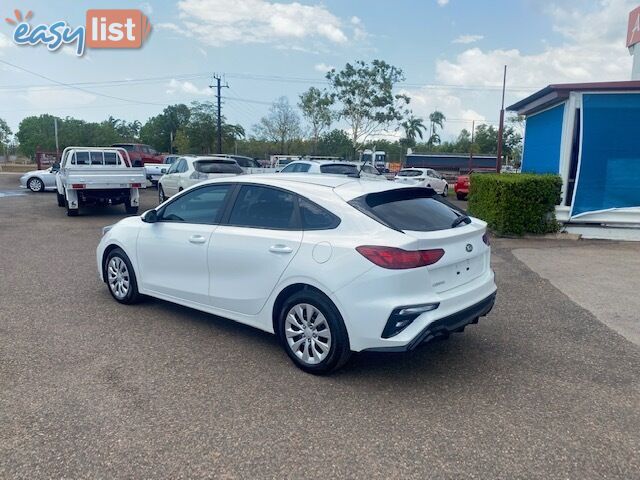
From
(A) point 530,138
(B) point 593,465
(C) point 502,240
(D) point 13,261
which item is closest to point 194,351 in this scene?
(B) point 593,465

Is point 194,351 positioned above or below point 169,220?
below

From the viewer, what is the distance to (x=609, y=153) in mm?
10820

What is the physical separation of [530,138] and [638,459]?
42.7 feet

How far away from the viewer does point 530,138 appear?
14422 millimetres

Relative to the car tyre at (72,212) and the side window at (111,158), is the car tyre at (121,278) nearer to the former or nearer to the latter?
the car tyre at (72,212)

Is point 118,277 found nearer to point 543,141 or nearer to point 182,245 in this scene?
point 182,245

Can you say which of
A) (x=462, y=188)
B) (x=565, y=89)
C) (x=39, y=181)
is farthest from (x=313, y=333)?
(x=39, y=181)

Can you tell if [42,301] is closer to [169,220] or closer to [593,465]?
[169,220]

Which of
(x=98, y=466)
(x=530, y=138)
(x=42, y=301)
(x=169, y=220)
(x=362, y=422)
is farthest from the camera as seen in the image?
(x=530, y=138)

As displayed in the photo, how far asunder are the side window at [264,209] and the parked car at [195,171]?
32.7 feet

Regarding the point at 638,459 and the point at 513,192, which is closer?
the point at 638,459

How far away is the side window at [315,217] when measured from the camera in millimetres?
3842

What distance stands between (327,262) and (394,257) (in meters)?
0.52

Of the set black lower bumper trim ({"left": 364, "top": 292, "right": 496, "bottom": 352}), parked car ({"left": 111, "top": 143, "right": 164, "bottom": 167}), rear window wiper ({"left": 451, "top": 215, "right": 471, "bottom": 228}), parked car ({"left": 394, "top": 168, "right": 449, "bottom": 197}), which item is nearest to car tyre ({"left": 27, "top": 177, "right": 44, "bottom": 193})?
parked car ({"left": 111, "top": 143, "right": 164, "bottom": 167})
